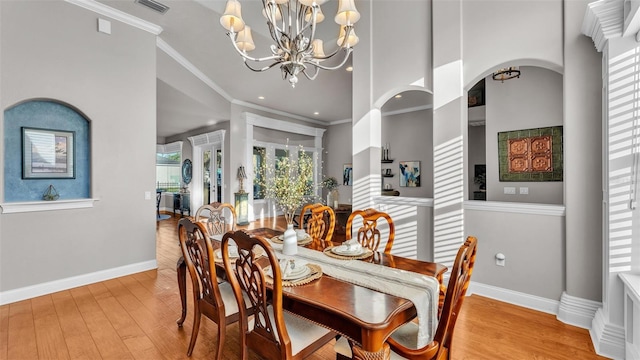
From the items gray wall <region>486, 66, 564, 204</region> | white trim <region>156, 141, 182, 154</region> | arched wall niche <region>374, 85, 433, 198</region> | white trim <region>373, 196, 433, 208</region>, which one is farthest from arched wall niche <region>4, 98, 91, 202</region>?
white trim <region>156, 141, 182, 154</region>

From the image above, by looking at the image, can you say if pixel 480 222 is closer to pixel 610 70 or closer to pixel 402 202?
pixel 402 202

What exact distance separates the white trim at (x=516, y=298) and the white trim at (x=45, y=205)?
4807 millimetres

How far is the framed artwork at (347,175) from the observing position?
30.3 ft

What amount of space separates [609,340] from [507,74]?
3270 millimetres

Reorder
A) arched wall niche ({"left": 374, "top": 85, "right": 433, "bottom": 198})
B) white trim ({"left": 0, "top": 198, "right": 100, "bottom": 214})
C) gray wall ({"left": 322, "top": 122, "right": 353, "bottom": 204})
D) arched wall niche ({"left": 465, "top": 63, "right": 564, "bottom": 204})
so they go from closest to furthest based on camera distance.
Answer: white trim ({"left": 0, "top": 198, "right": 100, "bottom": 214}), arched wall niche ({"left": 465, "top": 63, "right": 564, "bottom": 204}), arched wall niche ({"left": 374, "top": 85, "right": 433, "bottom": 198}), gray wall ({"left": 322, "top": 122, "right": 353, "bottom": 204})

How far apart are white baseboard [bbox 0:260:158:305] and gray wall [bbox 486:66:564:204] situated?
5.29 metres

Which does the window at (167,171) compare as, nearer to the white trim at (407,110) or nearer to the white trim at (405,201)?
the white trim at (407,110)

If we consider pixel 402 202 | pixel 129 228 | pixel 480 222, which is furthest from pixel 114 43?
pixel 480 222

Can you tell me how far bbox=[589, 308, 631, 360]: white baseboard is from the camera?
2109 millimetres

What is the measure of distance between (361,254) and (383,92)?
248 cm

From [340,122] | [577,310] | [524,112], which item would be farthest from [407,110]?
[577,310]

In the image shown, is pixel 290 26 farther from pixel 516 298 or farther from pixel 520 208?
pixel 516 298

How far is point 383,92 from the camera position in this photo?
3.81 meters

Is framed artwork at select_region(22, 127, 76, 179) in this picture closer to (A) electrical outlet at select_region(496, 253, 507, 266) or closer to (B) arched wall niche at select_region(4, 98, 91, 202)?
(B) arched wall niche at select_region(4, 98, 91, 202)
